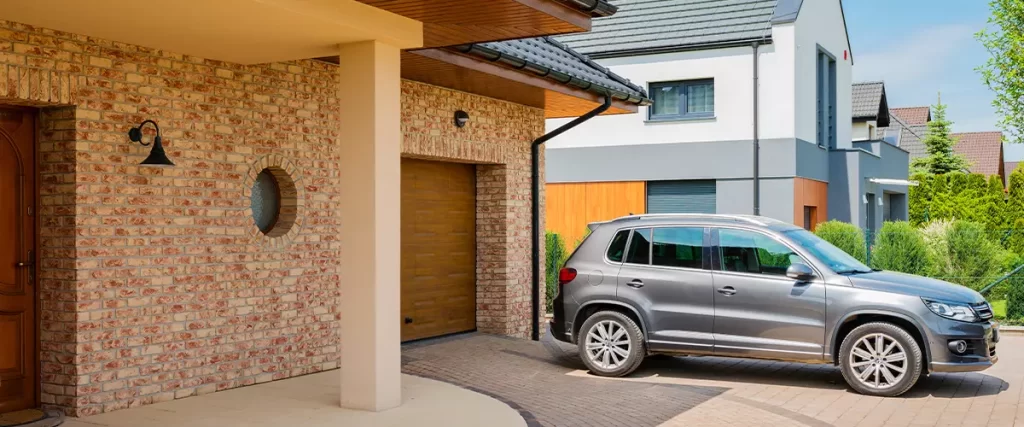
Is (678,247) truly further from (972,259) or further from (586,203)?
(586,203)

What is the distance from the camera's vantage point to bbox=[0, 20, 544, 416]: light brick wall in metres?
7.47

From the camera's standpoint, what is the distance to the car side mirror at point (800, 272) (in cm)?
975

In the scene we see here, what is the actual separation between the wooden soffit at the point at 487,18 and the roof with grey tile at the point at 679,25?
50.5 feet

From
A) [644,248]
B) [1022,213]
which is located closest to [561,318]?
[644,248]

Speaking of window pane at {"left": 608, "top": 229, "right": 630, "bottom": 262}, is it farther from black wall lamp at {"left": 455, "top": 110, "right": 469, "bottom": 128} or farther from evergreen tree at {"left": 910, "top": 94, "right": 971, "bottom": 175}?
evergreen tree at {"left": 910, "top": 94, "right": 971, "bottom": 175}

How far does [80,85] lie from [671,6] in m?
20.8

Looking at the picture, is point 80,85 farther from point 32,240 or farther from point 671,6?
point 671,6

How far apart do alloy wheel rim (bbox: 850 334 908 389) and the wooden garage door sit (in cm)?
514

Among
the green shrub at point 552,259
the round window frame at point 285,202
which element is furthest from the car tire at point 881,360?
the green shrub at point 552,259

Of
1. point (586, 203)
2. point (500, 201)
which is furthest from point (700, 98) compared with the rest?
point (500, 201)

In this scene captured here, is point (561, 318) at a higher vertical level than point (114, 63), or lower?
lower

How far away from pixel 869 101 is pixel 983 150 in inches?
1315

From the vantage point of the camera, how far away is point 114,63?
25.4ft

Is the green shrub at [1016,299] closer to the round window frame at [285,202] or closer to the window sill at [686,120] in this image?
the window sill at [686,120]
